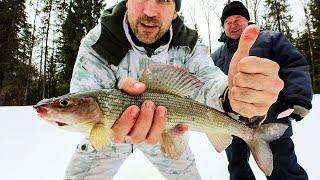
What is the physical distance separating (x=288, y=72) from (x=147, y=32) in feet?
6.07

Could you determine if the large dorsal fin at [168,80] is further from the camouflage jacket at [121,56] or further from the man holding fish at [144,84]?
the camouflage jacket at [121,56]

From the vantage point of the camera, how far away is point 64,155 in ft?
20.1

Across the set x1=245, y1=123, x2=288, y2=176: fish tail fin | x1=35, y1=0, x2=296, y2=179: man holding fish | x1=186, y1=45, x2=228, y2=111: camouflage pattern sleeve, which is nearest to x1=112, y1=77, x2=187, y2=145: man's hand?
x1=35, y1=0, x2=296, y2=179: man holding fish

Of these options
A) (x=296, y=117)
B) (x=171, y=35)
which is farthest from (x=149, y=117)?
(x=296, y=117)

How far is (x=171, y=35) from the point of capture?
11.7 ft

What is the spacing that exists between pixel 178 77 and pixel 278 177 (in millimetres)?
2451

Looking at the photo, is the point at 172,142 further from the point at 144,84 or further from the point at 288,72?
the point at 288,72

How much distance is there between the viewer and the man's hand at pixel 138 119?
2076mm

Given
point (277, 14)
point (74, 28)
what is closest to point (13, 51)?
point (74, 28)

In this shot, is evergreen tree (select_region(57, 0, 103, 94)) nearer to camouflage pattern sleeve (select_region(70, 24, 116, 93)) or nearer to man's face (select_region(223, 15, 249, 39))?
man's face (select_region(223, 15, 249, 39))

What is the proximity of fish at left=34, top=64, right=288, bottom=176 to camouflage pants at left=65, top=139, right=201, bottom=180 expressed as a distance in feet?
4.34

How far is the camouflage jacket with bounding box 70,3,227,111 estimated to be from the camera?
126 inches

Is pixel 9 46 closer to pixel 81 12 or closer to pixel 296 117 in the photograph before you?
pixel 81 12

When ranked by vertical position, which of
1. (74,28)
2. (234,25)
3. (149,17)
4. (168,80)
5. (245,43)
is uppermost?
(74,28)
